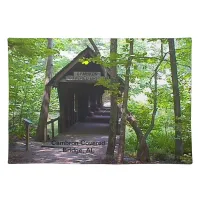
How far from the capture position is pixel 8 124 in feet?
18.9

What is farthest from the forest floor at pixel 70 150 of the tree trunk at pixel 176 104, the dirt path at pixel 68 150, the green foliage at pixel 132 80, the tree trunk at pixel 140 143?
the tree trunk at pixel 176 104

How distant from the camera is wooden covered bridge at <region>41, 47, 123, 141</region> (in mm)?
5727

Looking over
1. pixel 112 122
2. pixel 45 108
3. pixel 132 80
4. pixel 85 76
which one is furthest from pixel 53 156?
pixel 132 80

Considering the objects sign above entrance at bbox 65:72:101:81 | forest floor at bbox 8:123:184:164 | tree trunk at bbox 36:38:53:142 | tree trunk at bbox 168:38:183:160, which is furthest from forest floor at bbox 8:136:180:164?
sign above entrance at bbox 65:72:101:81

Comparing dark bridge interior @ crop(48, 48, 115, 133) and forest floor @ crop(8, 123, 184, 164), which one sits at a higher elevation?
dark bridge interior @ crop(48, 48, 115, 133)

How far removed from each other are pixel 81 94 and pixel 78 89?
0.08 meters

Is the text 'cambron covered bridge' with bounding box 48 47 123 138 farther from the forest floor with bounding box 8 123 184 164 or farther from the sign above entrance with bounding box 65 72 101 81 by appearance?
the forest floor with bounding box 8 123 184 164

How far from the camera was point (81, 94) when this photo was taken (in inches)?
233

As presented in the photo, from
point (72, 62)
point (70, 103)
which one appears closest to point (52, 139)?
point (70, 103)

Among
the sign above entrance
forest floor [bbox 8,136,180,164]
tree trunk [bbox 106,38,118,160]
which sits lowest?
forest floor [bbox 8,136,180,164]

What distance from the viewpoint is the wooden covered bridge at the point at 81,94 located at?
5.73 metres

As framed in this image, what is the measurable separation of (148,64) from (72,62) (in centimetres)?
107

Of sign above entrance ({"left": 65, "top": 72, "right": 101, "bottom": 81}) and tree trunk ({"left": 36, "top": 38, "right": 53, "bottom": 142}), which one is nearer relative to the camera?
sign above entrance ({"left": 65, "top": 72, "right": 101, "bottom": 81})
